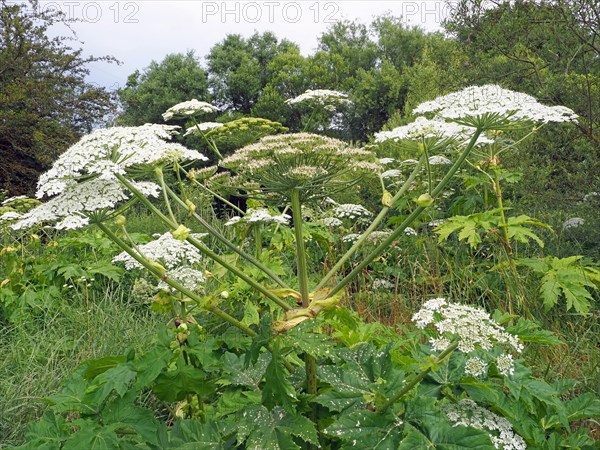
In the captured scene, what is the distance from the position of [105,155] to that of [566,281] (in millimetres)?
3887

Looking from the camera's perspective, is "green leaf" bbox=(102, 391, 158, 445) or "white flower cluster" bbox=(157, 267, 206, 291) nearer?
"green leaf" bbox=(102, 391, 158, 445)

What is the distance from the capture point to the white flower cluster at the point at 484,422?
1957mm

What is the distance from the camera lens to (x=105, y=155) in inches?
91.3

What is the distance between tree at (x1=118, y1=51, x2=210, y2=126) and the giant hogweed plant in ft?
78.4

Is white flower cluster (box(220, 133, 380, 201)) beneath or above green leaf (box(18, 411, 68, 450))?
above

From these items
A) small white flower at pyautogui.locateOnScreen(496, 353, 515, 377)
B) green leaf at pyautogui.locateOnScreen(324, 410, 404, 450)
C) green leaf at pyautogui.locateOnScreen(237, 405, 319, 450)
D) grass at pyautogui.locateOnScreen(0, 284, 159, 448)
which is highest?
small white flower at pyautogui.locateOnScreen(496, 353, 515, 377)

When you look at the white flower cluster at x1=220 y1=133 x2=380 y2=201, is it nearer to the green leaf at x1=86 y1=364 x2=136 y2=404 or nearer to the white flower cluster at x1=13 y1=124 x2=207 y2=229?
the white flower cluster at x1=13 y1=124 x2=207 y2=229

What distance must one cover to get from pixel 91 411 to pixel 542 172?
5.31m

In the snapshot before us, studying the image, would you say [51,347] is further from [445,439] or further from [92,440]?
[445,439]

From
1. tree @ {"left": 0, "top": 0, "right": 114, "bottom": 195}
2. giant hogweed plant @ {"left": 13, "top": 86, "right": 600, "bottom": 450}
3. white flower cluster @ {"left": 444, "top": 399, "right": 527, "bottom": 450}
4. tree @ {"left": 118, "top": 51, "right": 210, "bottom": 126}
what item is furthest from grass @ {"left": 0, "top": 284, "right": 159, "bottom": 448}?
tree @ {"left": 118, "top": 51, "right": 210, "bottom": 126}

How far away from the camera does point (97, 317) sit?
5.15m

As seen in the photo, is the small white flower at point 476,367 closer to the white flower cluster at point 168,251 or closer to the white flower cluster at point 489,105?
the white flower cluster at point 489,105

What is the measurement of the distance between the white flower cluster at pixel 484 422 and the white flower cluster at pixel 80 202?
1.47m

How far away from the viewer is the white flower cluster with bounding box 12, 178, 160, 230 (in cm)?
219
